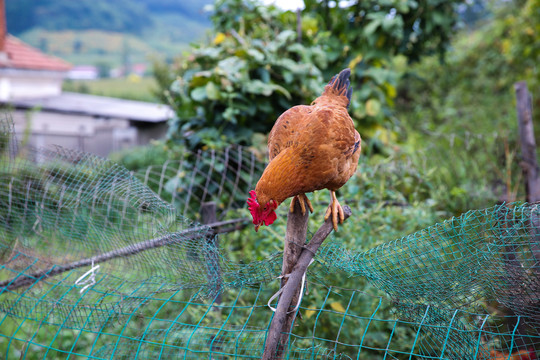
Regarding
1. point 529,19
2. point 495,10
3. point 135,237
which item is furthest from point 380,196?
point 495,10

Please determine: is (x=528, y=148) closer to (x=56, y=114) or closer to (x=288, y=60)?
(x=288, y=60)

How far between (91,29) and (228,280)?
19437 mm

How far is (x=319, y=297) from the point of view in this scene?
2.10 m

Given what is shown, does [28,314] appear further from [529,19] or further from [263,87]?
[529,19]

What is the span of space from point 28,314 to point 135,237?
584mm

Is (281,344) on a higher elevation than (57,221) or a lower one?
higher

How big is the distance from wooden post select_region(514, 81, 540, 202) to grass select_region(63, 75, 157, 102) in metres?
13.9

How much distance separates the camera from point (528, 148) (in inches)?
112

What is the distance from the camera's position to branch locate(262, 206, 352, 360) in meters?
1.26

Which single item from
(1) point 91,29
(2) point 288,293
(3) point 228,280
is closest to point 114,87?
(1) point 91,29

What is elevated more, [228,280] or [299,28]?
[299,28]

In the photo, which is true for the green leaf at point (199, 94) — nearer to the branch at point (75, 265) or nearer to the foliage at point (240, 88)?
the foliage at point (240, 88)

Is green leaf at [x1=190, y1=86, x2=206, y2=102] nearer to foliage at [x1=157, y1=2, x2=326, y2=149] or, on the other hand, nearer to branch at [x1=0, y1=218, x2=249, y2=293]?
foliage at [x1=157, y1=2, x2=326, y2=149]

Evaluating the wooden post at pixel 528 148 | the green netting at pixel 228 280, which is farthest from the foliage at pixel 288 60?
the wooden post at pixel 528 148
